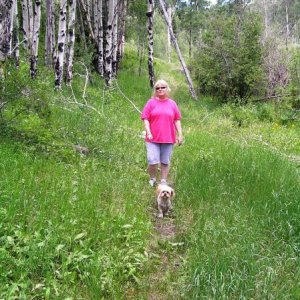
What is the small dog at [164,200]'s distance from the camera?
17.7 ft

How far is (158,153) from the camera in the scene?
6582 mm

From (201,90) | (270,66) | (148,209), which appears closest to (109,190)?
(148,209)

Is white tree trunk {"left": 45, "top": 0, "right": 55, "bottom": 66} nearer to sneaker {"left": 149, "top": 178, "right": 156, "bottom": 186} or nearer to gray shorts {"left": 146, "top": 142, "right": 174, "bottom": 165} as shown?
gray shorts {"left": 146, "top": 142, "right": 174, "bottom": 165}

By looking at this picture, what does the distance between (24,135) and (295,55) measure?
18.5m

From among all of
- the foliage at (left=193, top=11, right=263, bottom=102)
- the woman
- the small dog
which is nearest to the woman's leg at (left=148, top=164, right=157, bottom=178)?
the woman

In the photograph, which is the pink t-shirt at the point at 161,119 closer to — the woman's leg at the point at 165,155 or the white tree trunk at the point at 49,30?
the woman's leg at the point at 165,155

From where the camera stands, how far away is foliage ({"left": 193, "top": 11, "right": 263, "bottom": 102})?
19.5 metres

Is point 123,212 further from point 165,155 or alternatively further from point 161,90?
point 161,90

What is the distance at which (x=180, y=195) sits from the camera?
604cm

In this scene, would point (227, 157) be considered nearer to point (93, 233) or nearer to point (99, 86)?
point (93, 233)

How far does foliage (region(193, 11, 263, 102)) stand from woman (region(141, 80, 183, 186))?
1332cm

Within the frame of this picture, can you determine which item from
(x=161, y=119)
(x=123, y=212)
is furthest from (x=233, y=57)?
(x=123, y=212)

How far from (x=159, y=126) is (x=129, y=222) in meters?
2.19

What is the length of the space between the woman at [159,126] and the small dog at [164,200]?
3.22ft
